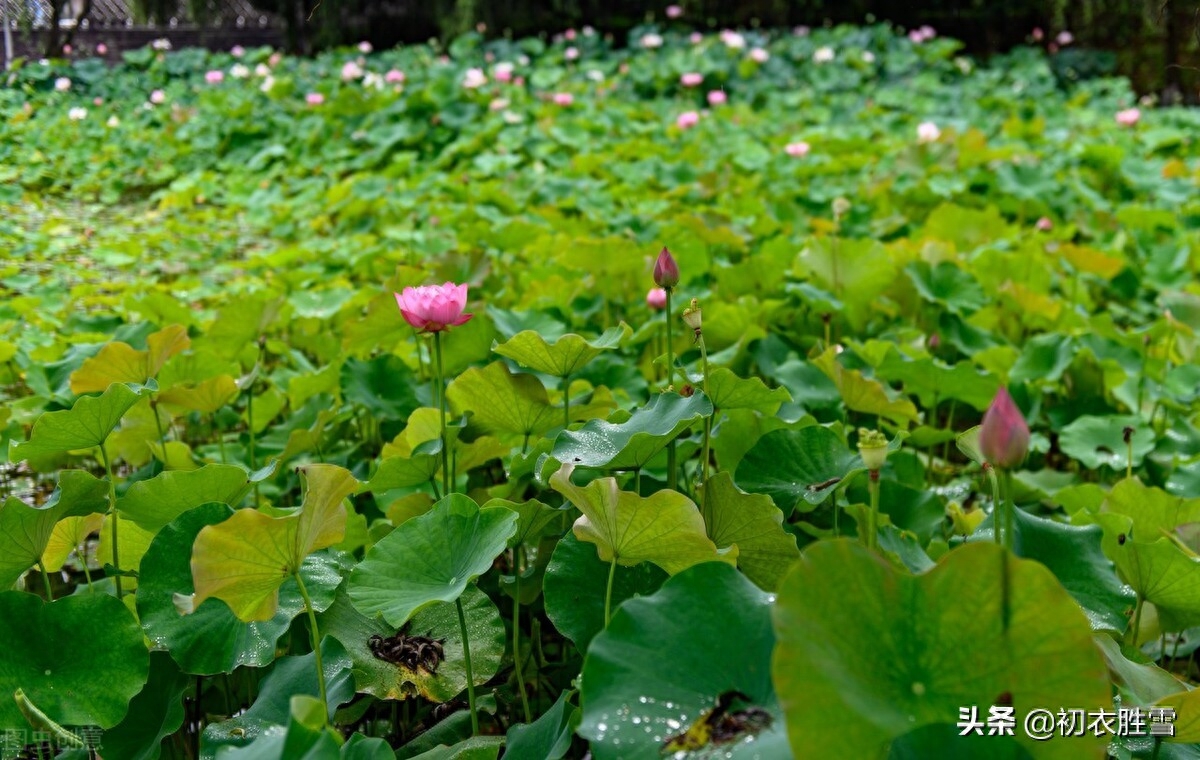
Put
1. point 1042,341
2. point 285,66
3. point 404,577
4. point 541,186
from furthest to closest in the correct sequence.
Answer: point 285,66
point 541,186
point 1042,341
point 404,577

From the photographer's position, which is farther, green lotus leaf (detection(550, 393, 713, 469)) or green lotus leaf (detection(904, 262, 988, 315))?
green lotus leaf (detection(904, 262, 988, 315))

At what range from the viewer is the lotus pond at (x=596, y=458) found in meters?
0.51

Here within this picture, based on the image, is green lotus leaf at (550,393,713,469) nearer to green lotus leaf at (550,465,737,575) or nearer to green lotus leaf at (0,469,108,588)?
green lotus leaf at (550,465,737,575)

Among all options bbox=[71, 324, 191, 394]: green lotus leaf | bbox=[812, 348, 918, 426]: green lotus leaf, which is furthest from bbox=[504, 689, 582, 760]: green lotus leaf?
bbox=[71, 324, 191, 394]: green lotus leaf

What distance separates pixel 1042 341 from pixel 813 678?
3.96ft

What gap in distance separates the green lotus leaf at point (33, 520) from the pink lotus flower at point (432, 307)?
284 millimetres

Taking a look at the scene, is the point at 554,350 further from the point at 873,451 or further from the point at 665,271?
the point at 873,451

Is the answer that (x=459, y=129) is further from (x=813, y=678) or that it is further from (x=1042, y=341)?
(x=813, y=678)

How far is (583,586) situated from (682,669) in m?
0.21

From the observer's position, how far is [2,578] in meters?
0.78

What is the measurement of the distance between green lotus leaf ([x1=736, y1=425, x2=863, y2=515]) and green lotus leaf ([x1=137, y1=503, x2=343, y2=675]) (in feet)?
1.28

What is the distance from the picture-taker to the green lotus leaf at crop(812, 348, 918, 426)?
1080mm

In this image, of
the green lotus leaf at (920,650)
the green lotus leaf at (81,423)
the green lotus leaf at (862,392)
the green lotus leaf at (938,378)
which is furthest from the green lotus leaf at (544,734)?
the green lotus leaf at (938,378)

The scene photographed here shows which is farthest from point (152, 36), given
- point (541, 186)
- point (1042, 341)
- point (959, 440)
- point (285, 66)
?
point (959, 440)
